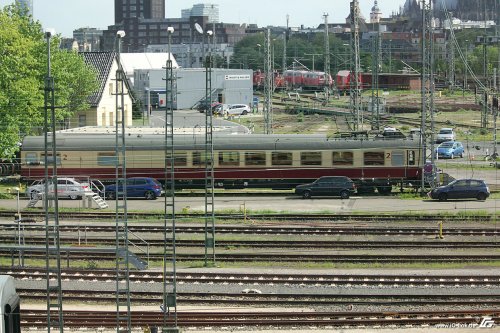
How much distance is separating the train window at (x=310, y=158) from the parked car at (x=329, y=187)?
1314 mm

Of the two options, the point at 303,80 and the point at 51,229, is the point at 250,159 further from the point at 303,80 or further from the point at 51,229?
the point at 303,80

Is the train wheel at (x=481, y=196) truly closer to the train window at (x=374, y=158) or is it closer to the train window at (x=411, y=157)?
the train window at (x=411, y=157)

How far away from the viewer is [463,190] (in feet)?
109

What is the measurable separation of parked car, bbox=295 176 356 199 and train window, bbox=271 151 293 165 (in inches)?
54.6

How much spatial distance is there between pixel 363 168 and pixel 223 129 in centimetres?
642

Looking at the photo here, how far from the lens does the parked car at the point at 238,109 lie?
68.8 meters

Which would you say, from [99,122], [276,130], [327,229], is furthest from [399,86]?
[327,229]

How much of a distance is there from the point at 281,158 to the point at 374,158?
317 centimetres

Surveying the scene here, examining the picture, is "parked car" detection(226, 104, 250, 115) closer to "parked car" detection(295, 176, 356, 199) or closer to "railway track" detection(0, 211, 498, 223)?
"parked car" detection(295, 176, 356, 199)

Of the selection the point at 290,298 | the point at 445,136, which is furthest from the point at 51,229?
the point at 445,136

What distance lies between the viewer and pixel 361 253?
979 inches

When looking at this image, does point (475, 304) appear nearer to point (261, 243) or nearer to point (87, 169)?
point (261, 243)

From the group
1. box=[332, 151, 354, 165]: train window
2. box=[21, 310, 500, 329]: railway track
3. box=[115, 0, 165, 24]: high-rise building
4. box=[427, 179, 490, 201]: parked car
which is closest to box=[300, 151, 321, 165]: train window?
box=[332, 151, 354, 165]: train window

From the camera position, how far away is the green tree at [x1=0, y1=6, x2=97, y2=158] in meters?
33.8
